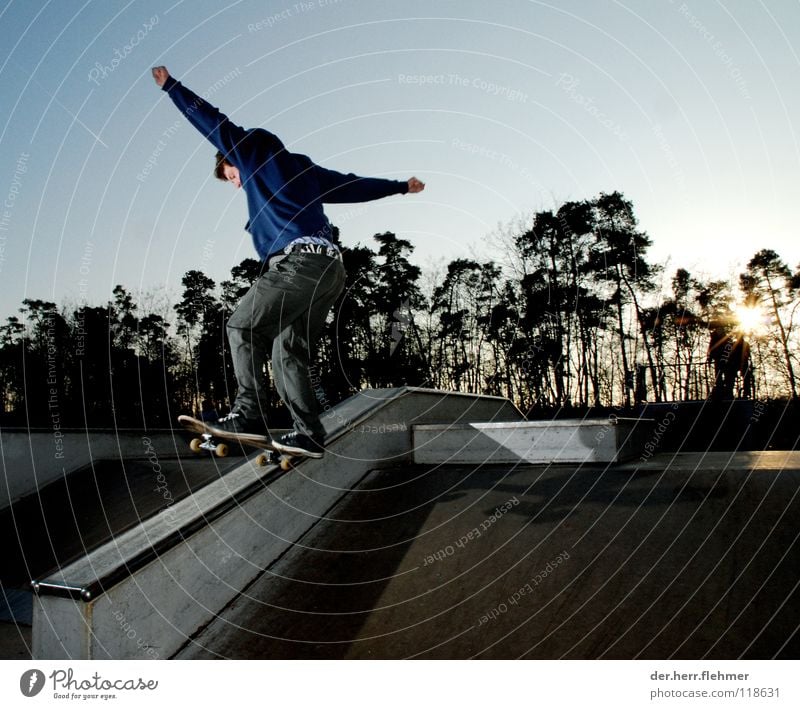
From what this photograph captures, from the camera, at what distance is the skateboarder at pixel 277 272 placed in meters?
4.94

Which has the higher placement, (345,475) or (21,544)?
(345,475)

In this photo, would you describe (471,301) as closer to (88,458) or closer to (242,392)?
(88,458)

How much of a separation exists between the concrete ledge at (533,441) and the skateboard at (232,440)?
7.53 ft

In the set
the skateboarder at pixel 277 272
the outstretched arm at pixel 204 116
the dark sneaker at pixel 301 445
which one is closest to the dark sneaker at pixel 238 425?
the skateboarder at pixel 277 272

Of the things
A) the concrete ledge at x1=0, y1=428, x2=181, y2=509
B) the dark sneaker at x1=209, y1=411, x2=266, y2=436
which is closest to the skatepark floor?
the concrete ledge at x1=0, y1=428, x2=181, y2=509

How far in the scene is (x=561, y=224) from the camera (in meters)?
31.9

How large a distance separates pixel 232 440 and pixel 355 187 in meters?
2.82

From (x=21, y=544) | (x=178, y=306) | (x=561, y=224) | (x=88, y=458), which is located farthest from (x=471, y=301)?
(x=21, y=544)

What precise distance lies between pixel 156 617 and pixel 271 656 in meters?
0.92

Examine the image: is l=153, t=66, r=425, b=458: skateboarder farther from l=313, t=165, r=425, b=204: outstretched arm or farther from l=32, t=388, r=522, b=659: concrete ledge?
l=32, t=388, r=522, b=659: concrete ledge

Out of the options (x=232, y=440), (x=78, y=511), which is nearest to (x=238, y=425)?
(x=232, y=440)

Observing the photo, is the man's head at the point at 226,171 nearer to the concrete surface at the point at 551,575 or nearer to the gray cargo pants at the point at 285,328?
the gray cargo pants at the point at 285,328

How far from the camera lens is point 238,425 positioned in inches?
193

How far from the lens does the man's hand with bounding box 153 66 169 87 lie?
16.0 ft
